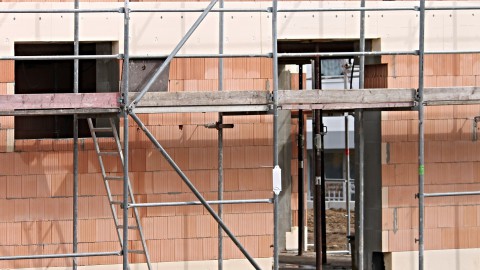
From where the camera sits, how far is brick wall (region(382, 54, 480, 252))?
47.5 feet

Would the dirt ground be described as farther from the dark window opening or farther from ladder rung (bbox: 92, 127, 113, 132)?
ladder rung (bbox: 92, 127, 113, 132)

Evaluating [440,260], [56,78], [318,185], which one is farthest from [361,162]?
[56,78]

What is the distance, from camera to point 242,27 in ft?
46.2

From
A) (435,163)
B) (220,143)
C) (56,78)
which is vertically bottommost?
(435,163)

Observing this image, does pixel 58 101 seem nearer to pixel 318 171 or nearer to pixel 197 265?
pixel 197 265

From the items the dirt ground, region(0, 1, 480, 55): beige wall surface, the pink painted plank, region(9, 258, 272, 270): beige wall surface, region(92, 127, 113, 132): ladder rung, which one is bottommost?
the dirt ground

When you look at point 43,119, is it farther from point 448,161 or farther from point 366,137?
point 448,161

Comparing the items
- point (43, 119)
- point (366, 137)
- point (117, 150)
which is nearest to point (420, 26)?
point (366, 137)

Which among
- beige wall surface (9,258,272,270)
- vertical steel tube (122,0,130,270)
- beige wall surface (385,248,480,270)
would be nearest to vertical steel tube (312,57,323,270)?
beige wall surface (385,248,480,270)

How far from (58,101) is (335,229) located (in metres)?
15.8

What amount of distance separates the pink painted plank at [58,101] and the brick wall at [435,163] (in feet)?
12.7

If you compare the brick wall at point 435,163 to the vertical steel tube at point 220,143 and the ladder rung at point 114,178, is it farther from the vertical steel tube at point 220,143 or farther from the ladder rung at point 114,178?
the ladder rung at point 114,178

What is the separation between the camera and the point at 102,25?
13.8 m

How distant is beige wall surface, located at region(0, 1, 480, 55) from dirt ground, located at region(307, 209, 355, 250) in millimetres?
8674
